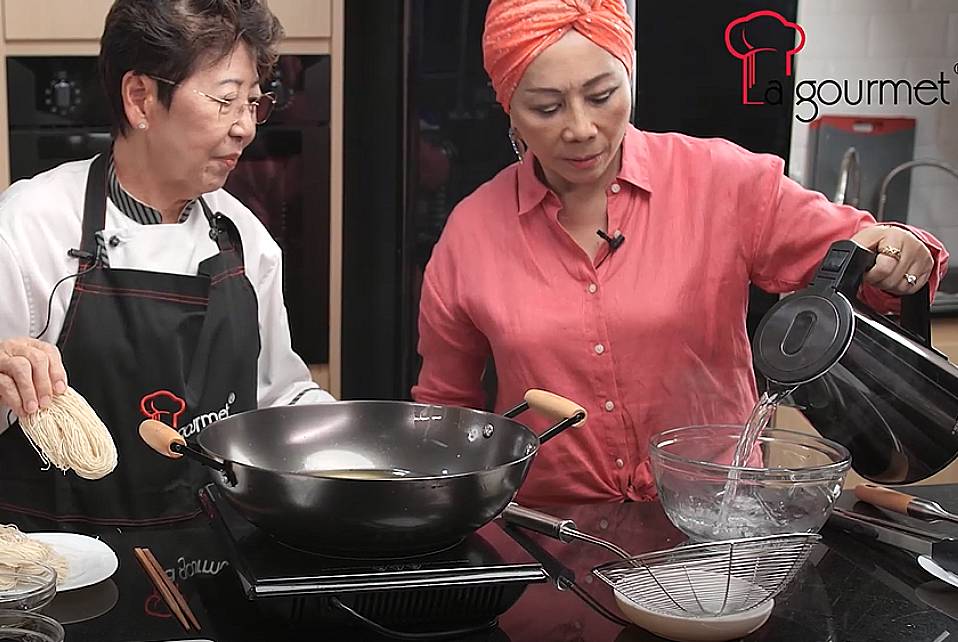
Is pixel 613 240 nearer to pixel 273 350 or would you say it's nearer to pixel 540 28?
pixel 540 28

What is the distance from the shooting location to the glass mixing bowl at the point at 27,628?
116cm

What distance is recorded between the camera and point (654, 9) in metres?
2.90

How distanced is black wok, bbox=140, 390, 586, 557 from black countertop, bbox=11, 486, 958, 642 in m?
0.10

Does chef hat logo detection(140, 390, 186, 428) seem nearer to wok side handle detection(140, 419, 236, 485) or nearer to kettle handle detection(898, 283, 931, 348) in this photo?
wok side handle detection(140, 419, 236, 485)

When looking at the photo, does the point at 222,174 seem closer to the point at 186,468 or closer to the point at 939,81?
the point at 186,468

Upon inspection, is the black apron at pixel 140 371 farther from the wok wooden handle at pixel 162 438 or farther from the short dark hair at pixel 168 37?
the wok wooden handle at pixel 162 438

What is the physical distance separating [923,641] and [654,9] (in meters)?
1.96

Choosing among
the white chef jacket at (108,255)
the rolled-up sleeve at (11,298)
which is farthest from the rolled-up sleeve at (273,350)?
the rolled-up sleeve at (11,298)

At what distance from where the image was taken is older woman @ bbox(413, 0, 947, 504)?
184cm

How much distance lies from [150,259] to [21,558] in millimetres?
738

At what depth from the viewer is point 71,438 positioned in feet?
4.70

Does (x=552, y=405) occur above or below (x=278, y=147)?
below

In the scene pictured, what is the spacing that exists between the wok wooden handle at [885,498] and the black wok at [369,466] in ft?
1.57

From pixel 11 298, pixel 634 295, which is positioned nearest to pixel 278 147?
pixel 11 298
